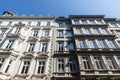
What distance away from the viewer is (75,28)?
25797 millimetres

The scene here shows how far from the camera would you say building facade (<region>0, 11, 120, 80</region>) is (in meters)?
16.8

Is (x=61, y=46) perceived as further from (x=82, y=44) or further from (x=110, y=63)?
(x=110, y=63)

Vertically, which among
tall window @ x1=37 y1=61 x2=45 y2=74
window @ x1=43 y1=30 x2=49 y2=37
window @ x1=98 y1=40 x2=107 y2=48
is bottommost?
tall window @ x1=37 y1=61 x2=45 y2=74

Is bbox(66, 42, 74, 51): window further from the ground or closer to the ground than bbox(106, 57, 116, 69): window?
further from the ground

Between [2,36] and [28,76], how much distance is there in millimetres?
10994

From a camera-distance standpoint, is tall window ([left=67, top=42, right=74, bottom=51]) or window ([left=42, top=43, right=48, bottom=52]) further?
tall window ([left=67, top=42, right=74, bottom=51])

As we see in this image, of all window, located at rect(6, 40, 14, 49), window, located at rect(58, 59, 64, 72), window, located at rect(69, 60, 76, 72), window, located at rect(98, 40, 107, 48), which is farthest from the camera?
window, located at rect(98, 40, 107, 48)

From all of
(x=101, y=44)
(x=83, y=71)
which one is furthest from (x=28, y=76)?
(x=101, y=44)

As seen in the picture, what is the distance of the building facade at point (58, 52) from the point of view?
661 inches

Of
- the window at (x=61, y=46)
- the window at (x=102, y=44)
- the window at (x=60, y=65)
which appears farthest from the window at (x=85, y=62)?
the window at (x=61, y=46)

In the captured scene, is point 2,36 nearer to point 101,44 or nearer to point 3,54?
point 3,54

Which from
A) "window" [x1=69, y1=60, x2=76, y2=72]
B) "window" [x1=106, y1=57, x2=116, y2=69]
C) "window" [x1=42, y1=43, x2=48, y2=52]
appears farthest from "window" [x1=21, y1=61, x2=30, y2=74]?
"window" [x1=106, y1=57, x2=116, y2=69]

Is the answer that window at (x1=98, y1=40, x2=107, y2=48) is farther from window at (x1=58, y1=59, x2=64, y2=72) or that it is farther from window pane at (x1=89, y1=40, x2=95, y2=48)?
window at (x1=58, y1=59, x2=64, y2=72)

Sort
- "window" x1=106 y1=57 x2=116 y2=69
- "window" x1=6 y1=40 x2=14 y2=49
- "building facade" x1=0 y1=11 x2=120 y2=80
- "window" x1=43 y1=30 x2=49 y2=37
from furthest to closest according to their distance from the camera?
"window" x1=43 y1=30 x2=49 y2=37 → "window" x1=6 y1=40 x2=14 y2=49 → "window" x1=106 y1=57 x2=116 y2=69 → "building facade" x1=0 y1=11 x2=120 y2=80
